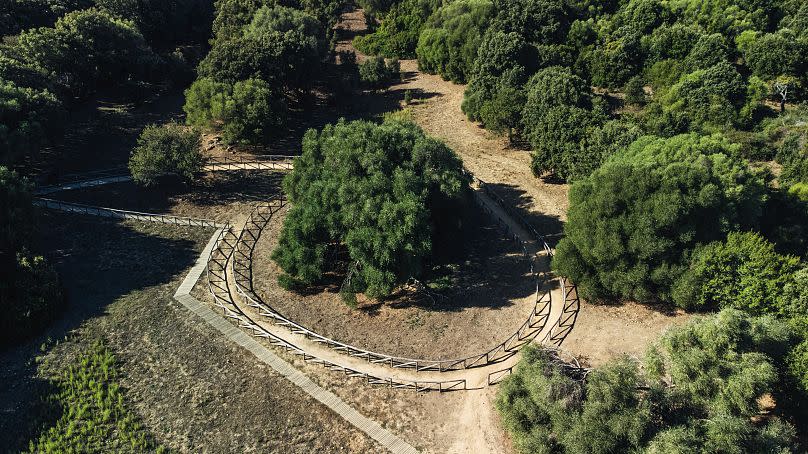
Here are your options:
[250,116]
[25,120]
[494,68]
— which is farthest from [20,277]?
[494,68]

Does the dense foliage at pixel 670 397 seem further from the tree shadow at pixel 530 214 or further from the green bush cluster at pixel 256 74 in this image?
the green bush cluster at pixel 256 74

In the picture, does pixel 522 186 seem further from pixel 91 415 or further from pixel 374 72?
pixel 91 415

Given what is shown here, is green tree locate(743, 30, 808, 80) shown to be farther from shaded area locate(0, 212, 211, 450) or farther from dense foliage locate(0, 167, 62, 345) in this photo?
dense foliage locate(0, 167, 62, 345)

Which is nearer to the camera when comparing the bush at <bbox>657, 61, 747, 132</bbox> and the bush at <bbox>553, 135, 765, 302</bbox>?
the bush at <bbox>553, 135, 765, 302</bbox>

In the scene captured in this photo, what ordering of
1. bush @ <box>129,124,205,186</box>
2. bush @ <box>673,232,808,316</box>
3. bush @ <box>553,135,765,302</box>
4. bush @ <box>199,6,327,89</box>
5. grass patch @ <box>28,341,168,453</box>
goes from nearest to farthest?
grass patch @ <box>28,341,168,453</box> → bush @ <box>673,232,808,316</box> → bush @ <box>553,135,765,302</box> → bush @ <box>129,124,205,186</box> → bush @ <box>199,6,327,89</box>

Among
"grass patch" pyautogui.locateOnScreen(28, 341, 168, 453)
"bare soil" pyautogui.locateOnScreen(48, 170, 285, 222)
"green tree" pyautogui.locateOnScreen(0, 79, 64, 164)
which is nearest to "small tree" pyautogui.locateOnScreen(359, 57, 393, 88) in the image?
"bare soil" pyautogui.locateOnScreen(48, 170, 285, 222)

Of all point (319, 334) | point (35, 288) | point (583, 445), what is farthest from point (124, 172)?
point (583, 445)
